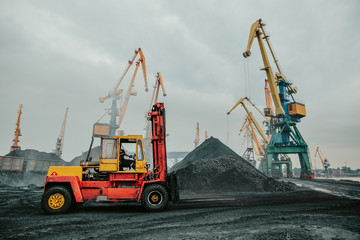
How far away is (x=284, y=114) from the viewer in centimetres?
3164

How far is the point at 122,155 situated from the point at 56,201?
2592 millimetres

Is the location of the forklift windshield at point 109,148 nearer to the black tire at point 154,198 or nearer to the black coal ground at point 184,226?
the black tire at point 154,198

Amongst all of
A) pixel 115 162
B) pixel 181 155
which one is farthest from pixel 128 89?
pixel 181 155

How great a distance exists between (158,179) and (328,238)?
5.16 metres

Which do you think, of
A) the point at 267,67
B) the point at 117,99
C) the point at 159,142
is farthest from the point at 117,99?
the point at 159,142

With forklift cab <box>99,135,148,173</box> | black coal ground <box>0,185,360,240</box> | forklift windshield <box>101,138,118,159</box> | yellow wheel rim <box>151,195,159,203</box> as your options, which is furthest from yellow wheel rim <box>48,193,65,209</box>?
yellow wheel rim <box>151,195,159,203</box>

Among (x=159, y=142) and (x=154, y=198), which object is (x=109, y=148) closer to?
(x=159, y=142)

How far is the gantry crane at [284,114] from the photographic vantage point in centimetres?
3144

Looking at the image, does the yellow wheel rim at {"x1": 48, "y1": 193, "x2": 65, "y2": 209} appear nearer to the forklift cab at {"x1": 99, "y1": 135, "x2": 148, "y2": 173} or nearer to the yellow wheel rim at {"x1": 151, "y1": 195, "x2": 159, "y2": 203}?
the forklift cab at {"x1": 99, "y1": 135, "x2": 148, "y2": 173}

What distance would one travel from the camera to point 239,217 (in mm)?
6566

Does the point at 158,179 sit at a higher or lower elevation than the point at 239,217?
higher

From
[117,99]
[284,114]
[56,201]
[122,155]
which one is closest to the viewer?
[56,201]

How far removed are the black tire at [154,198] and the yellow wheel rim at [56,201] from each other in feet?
8.82

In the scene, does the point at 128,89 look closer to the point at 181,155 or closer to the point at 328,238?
the point at 328,238
